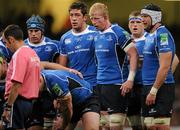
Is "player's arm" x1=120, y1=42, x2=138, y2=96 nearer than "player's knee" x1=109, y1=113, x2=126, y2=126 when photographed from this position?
Yes

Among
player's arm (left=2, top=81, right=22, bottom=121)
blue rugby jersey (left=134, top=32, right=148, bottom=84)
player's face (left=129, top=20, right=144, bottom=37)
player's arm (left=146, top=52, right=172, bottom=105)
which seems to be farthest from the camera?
player's face (left=129, top=20, right=144, bottom=37)

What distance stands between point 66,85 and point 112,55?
1.43 m

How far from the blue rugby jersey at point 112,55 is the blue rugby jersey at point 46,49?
0.82 m

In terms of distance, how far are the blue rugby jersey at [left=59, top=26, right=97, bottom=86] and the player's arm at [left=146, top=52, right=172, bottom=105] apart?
114 cm

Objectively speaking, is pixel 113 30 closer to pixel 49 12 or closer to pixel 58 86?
pixel 58 86

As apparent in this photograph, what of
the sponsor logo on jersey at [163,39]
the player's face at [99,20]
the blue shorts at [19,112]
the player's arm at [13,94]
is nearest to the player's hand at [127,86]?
the sponsor logo on jersey at [163,39]

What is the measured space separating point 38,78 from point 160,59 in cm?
175

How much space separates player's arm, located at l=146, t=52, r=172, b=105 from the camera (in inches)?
424

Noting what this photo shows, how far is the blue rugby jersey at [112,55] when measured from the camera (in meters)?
11.3

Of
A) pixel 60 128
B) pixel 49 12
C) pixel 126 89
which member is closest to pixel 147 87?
pixel 126 89

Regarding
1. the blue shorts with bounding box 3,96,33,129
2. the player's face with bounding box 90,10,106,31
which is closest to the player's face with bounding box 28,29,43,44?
the player's face with bounding box 90,10,106,31

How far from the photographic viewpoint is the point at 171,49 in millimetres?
10875

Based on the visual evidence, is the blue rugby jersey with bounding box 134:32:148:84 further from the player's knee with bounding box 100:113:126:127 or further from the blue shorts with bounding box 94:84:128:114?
the player's knee with bounding box 100:113:126:127

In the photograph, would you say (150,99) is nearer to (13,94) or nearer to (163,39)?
(163,39)
